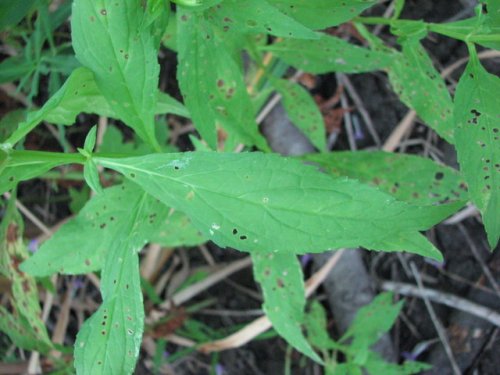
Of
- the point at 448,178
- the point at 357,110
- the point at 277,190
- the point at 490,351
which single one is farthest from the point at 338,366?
the point at 277,190

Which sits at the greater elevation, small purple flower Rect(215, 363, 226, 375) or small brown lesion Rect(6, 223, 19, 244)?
small brown lesion Rect(6, 223, 19, 244)

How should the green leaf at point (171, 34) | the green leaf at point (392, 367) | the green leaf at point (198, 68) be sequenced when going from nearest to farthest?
the green leaf at point (198, 68) < the green leaf at point (171, 34) < the green leaf at point (392, 367)

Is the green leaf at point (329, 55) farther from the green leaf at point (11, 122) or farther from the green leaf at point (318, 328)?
the green leaf at point (318, 328)

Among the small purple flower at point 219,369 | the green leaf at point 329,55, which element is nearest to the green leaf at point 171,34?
the green leaf at point 329,55

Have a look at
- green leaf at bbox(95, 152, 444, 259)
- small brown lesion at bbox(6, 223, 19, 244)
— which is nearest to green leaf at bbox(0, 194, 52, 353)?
small brown lesion at bbox(6, 223, 19, 244)

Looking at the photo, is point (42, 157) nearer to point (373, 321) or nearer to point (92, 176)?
point (92, 176)

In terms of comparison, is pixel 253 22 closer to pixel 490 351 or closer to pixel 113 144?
pixel 113 144

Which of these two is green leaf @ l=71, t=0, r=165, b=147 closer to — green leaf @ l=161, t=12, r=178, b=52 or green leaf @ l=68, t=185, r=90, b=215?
green leaf @ l=161, t=12, r=178, b=52
